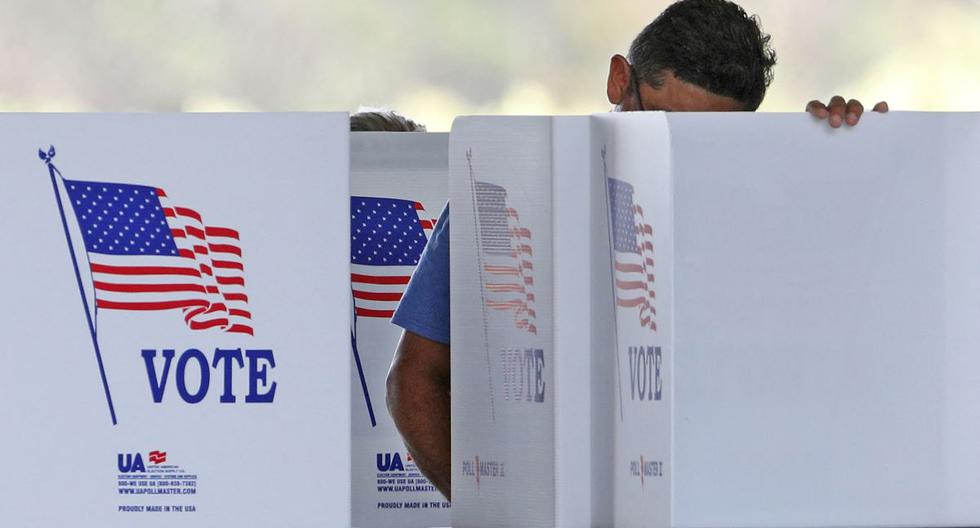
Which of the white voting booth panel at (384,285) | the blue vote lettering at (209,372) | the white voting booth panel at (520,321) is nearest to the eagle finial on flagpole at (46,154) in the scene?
the blue vote lettering at (209,372)

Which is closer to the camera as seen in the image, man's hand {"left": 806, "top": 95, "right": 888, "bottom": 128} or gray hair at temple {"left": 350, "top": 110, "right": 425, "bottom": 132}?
man's hand {"left": 806, "top": 95, "right": 888, "bottom": 128}

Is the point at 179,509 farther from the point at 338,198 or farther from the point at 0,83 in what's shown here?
the point at 0,83

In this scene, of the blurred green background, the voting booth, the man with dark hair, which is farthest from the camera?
the blurred green background

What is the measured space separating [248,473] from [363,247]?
0.62m

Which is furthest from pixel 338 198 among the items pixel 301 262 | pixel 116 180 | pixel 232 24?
pixel 232 24

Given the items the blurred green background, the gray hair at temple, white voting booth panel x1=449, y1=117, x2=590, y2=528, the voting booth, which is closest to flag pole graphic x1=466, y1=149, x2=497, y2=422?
white voting booth panel x1=449, y1=117, x2=590, y2=528

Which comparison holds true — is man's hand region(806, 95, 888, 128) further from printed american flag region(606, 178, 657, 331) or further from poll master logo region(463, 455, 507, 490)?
poll master logo region(463, 455, 507, 490)

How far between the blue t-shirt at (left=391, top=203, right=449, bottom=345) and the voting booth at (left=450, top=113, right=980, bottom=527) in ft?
1.31

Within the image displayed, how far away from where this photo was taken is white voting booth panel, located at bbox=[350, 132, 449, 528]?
64.1 inches

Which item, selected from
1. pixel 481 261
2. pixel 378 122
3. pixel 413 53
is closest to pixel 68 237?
pixel 481 261

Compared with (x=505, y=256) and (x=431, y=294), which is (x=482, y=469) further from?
(x=431, y=294)

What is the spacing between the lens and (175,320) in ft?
3.51

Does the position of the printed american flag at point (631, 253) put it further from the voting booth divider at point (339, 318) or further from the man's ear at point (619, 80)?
the man's ear at point (619, 80)

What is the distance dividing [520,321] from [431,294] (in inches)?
14.1
